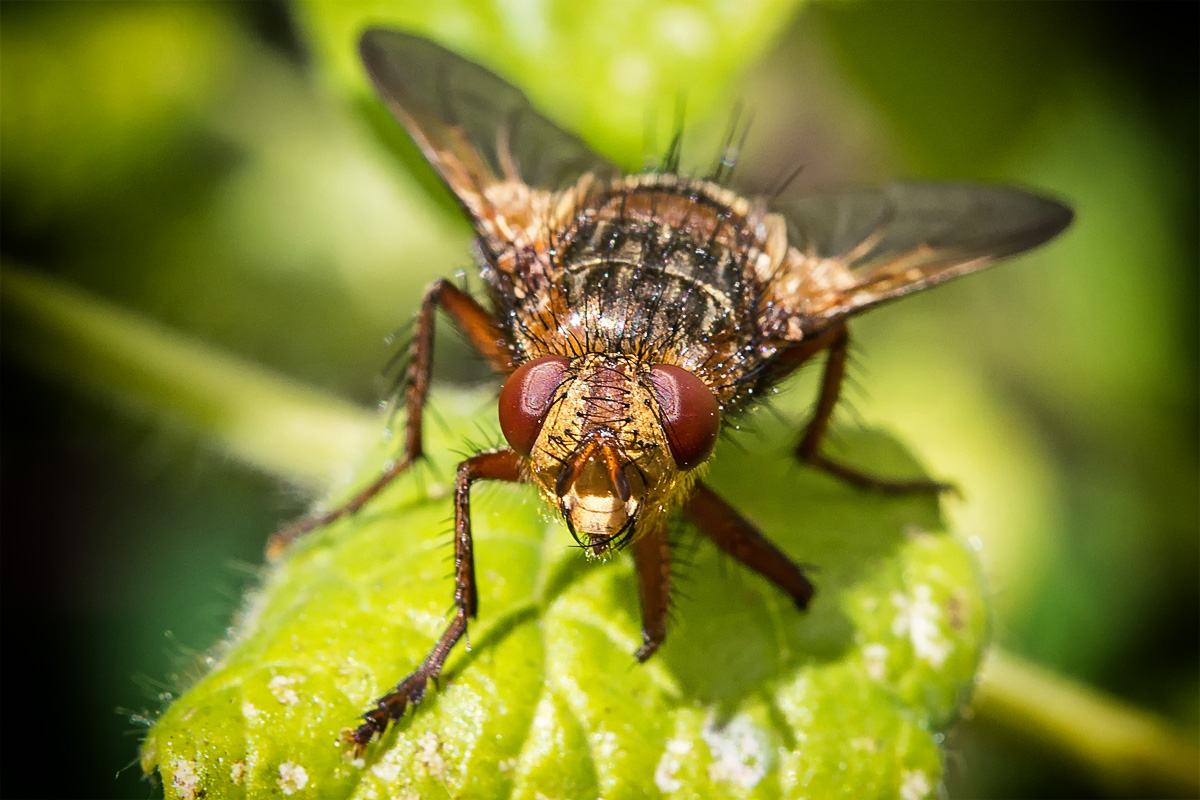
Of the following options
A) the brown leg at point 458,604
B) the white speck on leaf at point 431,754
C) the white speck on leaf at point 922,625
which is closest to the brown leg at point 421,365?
the brown leg at point 458,604

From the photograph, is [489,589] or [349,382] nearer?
[489,589]

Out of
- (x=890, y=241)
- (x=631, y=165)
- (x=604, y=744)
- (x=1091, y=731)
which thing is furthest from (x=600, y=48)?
(x=1091, y=731)

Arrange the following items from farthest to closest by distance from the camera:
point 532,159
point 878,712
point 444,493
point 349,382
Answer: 1. point 349,382
2. point 532,159
3. point 444,493
4. point 878,712

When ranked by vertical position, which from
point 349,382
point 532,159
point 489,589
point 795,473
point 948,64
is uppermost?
point 948,64

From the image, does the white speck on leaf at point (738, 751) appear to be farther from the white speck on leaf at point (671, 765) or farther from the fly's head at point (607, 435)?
the fly's head at point (607, 435)

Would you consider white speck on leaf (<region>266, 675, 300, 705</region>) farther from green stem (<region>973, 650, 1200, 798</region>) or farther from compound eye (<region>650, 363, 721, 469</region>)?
green stem (<region>973, 650, 1200, 798</region>)

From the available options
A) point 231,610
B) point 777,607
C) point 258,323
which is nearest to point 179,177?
point 258,323

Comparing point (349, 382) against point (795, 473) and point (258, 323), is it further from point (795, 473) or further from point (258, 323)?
point (795, 473)
